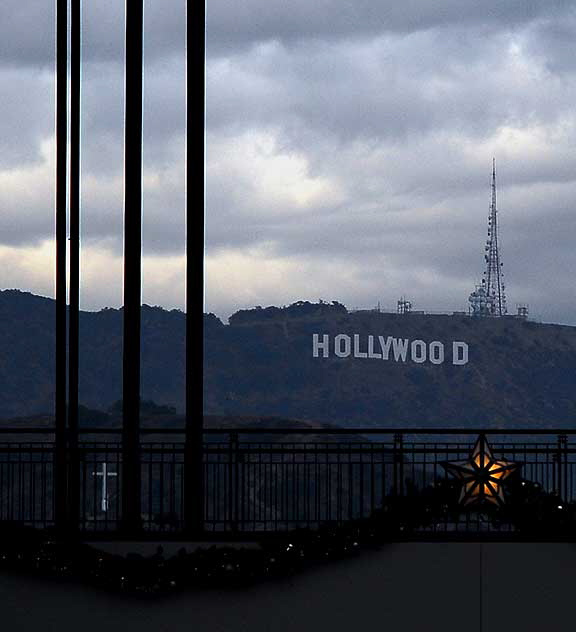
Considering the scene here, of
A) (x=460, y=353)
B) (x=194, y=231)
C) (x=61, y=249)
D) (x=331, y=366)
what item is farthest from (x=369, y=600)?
(x=460, y=353)

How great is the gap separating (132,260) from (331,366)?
13533 centimetres

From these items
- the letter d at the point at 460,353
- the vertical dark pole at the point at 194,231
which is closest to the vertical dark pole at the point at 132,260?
the vertical dark pole at the point at 194,231

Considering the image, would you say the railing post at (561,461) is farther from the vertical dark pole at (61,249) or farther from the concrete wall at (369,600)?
the vertical dark pole at (61,249)

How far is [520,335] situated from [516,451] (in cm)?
14130

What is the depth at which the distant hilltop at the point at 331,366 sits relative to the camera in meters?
138

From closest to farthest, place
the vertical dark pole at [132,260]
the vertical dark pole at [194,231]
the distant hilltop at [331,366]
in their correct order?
the vertical dark pole at [132,260] < the vertical dark pole at [194,231] < the distant hilltop at [331,366]

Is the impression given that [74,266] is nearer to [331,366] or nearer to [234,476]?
[234,476]

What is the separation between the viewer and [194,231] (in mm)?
14172

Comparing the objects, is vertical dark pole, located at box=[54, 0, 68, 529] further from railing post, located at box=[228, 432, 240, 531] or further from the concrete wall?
railing post, located at box=[228, 432, 240, 531]

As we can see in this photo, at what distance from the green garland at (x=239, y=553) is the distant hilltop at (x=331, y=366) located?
4797 inches

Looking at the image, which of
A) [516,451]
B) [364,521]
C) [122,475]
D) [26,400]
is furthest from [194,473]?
[26,400]

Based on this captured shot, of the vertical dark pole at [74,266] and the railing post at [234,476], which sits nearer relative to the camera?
the railing post at [234,476]

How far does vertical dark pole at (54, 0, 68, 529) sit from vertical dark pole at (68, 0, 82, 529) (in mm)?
97

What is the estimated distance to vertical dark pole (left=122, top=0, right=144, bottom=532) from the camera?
1382cm
